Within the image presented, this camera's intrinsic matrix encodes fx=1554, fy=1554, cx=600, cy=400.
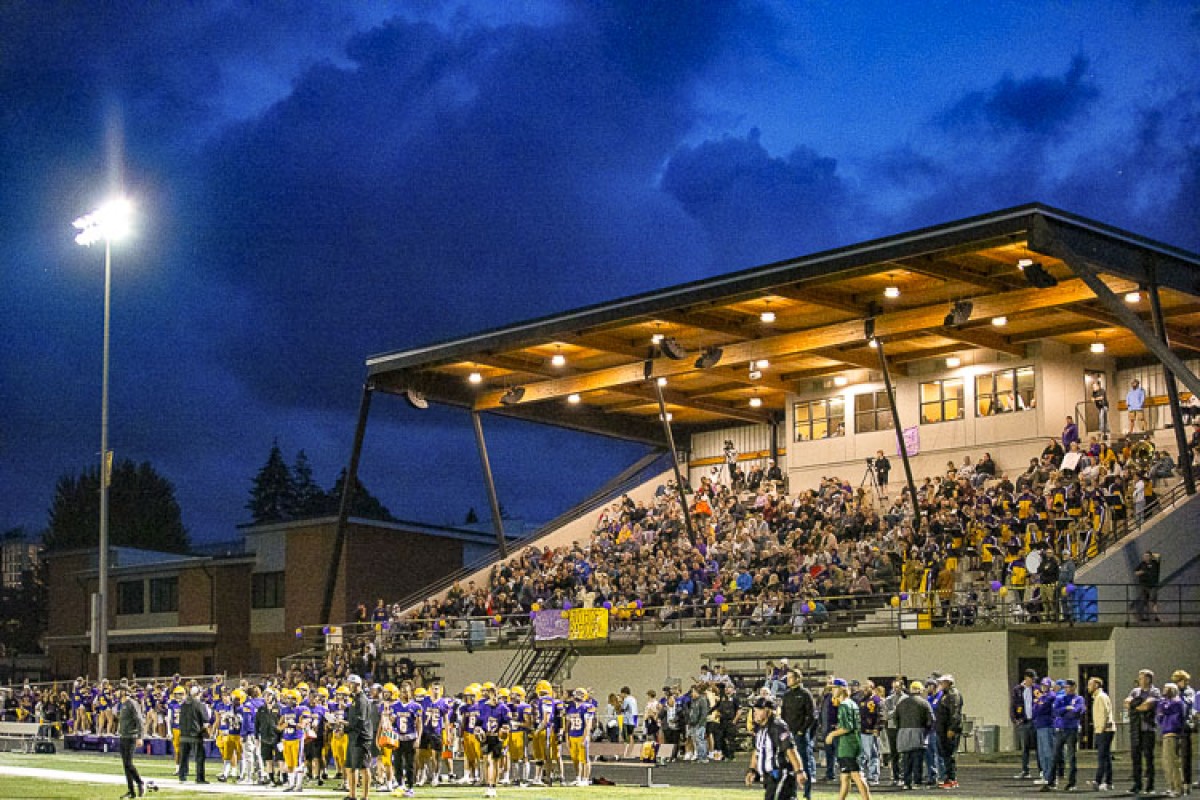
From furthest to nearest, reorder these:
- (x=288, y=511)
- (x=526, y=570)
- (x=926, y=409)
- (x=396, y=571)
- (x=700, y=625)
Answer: (x=288, y=511) → (x=396, y=571) → (x=526, y=570) → (x=926, y=409) → (x=700, y=625)

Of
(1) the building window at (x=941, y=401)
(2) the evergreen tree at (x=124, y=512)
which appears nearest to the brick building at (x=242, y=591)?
(1) the building window at (x=941, y=401)

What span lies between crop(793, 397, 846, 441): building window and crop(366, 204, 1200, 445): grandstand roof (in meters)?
0.77

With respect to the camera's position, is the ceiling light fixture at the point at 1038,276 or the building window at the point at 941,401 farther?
the building window at the point at 941,401

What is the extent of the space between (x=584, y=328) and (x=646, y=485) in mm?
15280

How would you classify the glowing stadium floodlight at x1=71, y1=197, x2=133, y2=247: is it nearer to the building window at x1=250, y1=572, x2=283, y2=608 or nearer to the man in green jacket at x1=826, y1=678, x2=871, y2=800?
the building window at x1=250, y1=572, x2=283, y2=608

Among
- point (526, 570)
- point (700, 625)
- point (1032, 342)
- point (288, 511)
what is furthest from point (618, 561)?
point (288, 511)

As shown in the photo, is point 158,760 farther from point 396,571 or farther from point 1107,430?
point 1107,430

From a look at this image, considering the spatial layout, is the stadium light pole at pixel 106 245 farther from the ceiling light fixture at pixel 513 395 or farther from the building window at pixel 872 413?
the building window at pixel 872 413

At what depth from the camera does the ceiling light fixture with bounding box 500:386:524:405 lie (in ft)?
161

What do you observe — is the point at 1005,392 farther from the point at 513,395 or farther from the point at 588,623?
the point at 513,395

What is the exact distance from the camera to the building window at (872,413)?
46.5m

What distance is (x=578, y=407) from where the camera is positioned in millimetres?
53031

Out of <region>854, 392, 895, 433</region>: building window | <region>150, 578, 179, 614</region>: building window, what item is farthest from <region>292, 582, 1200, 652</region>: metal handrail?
<region>150, 578, 179, 614</region>: building window

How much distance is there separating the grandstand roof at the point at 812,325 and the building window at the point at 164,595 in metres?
17.9
